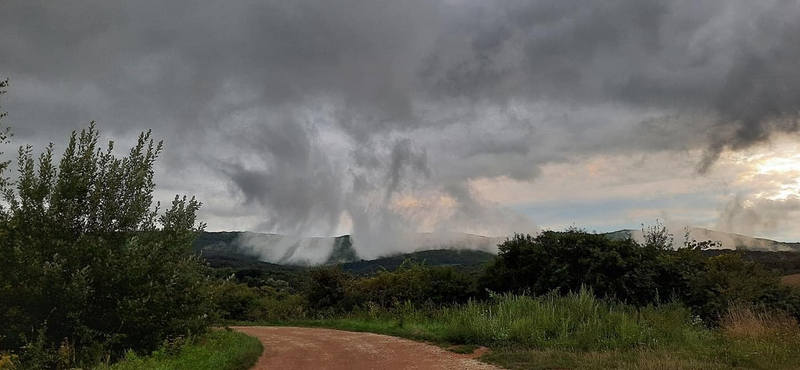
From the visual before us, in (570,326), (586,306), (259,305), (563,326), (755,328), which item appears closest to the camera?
(755,328)

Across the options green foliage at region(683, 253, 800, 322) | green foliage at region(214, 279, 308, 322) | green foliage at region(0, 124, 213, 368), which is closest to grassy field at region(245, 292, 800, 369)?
green foliage at region(683, 253, 800, 322)

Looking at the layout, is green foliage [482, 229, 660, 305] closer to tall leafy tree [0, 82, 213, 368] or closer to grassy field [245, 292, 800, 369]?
grassy field [245, 292, 800, 369]

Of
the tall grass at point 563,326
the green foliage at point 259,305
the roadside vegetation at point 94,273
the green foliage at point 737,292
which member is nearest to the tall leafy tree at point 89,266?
the roadside vegetation at point 94,273

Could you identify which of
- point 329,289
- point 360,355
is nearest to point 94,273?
point 360,355

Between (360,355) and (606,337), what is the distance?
6.72m

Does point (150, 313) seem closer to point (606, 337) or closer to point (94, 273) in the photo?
point (94, 273)

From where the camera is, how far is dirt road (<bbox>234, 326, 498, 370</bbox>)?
484 inches

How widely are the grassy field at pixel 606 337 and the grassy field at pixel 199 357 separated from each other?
5.99 m

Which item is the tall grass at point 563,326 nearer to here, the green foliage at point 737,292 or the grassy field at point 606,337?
the grassy field at point 606,337

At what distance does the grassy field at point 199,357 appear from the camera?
1004 cm

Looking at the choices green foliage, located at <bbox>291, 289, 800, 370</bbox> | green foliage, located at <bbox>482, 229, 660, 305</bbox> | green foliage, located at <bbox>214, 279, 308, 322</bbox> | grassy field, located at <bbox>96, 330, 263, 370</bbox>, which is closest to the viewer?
grassy field, located at <bbox>96, 330, 263, 370</bbox>

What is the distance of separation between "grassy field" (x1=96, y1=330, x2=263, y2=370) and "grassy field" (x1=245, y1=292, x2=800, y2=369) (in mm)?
5992

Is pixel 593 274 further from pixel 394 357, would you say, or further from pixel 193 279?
pixel 193 279

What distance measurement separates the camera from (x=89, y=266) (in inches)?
415
